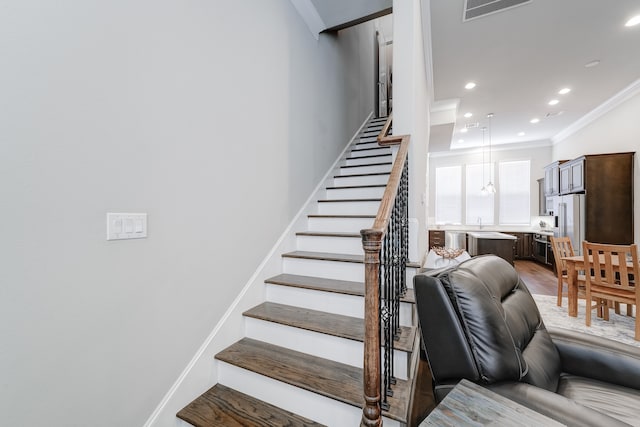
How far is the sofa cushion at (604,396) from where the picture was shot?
1.10 m

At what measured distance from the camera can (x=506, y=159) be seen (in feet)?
26.2

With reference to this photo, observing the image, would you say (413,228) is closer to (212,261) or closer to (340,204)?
(340,204)

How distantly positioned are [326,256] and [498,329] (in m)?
1.41

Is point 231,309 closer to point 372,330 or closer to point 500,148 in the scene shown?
point 372,330

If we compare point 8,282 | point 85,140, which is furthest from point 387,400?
point 85,140

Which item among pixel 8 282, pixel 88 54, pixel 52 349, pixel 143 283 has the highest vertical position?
pixel 88 54

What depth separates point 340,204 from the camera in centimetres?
300

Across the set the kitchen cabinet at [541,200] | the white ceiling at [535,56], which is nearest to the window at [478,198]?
the kitchen cabinet at [541,200]

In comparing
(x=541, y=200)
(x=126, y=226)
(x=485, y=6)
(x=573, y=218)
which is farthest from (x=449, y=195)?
(x=126, y=226)

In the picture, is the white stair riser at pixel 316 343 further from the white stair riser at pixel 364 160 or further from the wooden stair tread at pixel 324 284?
the white stair riser at pixel 364 160

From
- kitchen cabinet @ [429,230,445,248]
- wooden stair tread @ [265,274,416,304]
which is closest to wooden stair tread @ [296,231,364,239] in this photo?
wooden stair tread @ [265,274,416,304]

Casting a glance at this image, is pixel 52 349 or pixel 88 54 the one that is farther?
pixel 88 54

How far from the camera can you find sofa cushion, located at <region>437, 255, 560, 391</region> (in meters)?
1.12

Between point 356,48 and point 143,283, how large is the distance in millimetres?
4576
